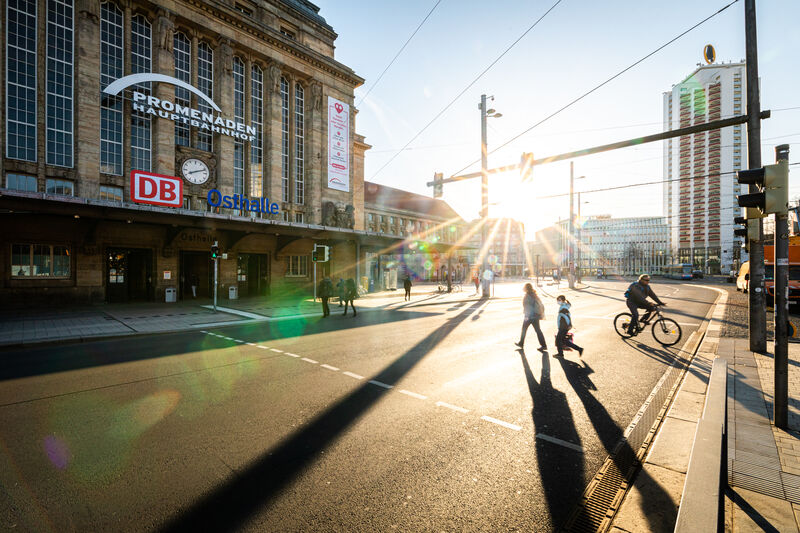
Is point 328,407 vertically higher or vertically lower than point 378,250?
lower

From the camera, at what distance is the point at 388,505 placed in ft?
9.50

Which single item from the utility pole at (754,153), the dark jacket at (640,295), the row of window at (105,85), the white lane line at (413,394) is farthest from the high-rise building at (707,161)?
the white lane line at (413,394)

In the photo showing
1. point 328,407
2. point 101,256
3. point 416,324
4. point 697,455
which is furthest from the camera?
point 101,256

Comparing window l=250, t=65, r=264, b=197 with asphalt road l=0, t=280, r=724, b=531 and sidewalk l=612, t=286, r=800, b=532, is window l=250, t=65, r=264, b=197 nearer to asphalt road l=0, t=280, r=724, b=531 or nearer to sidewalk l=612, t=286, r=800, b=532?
asphalt road l=0, t=280, r=724, b=531

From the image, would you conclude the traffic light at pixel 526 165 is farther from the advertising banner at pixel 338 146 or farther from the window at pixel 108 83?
the advertising banner at pixel 338 146

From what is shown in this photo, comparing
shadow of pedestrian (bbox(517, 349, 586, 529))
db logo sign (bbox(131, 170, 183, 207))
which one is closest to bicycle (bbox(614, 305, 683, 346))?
shadow of pedestrian (bbox(517, 349, 586, 529))

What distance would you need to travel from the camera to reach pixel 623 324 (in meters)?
10.2

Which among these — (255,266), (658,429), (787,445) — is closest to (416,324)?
(658,429)

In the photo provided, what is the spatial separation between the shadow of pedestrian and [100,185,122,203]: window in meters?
25.4

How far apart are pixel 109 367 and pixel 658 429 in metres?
9.26

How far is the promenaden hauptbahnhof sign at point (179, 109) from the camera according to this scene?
2197cm

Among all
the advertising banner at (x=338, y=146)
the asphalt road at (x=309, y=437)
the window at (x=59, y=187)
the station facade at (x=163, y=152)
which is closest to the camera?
the asphalt road at (x=309, y=437)

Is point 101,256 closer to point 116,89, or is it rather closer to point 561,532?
point 116,89

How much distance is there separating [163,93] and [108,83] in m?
2.79
